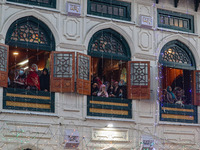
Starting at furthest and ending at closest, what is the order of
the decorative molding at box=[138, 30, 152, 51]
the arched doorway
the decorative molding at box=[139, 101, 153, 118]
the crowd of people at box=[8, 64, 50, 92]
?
the decorative molding at box=[138, 30, 152, 51], the decorative molding at box=[139, 101, 153, 118], the crowd of people at box=[8, 64, 50, 92], the arched doorway

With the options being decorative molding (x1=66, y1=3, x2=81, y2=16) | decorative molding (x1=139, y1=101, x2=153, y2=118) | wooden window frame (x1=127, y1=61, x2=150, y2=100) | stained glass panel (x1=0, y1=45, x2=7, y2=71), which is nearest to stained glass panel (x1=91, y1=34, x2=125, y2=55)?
decorative molding (x1=66, y1=3, x2=81, y2=16)

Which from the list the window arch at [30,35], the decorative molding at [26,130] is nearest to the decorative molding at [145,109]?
the decorative molding at [26,130]

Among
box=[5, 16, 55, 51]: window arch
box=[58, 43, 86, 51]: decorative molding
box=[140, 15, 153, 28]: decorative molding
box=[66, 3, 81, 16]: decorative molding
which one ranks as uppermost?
box=[66, 3, 81, 16]: decorative molding

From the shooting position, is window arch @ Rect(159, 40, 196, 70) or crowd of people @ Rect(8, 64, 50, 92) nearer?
crowd of people @ Rect(8, 64, 50, 92)

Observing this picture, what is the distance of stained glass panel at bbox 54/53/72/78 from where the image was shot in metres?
16.7

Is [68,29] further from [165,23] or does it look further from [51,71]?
[165,23]

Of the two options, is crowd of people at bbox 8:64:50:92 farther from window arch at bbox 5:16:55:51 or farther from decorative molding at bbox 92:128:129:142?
decorative molding at bbox 92:128:129:142

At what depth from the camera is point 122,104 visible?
1780cm

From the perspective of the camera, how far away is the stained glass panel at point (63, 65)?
16.7 metres

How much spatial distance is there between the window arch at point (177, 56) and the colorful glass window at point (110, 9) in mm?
1788

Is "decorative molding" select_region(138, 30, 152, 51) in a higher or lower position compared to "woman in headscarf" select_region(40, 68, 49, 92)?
higher

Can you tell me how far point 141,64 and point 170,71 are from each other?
2.87 m

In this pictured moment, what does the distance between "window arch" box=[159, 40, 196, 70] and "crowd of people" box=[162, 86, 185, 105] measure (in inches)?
33.2

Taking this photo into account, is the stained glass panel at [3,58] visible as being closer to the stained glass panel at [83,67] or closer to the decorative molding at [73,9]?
the stained glass panel at [83,67]
